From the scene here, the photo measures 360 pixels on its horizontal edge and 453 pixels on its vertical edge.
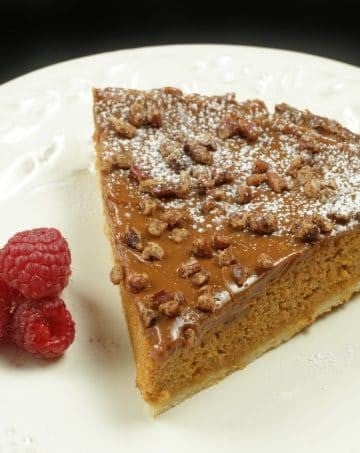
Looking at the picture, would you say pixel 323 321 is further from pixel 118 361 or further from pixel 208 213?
pixel 118 361

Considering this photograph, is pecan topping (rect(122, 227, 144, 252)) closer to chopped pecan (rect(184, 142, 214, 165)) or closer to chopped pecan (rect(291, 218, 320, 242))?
chopped pecan (rect(184, 142, 214, 165))

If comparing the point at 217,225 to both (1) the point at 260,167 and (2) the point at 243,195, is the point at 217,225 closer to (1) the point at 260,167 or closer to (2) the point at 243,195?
(2) the point at 243,195

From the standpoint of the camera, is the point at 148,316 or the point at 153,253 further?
the point at 153,253

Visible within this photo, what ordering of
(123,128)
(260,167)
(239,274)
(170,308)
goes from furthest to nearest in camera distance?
(123,128)
(260,167)
(239,274)
(170,308)

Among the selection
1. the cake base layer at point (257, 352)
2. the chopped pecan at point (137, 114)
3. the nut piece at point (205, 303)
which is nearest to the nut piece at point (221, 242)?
the nut piece at point (205, 303)

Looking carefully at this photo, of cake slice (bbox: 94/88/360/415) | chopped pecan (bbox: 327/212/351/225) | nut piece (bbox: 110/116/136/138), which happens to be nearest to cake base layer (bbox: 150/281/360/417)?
cake slice (bbox: 94/88/360/415)

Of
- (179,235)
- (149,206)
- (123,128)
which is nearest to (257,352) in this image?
(179,235)

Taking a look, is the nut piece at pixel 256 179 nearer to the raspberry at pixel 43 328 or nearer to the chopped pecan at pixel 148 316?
the chopped pecan at pixel 148 316
